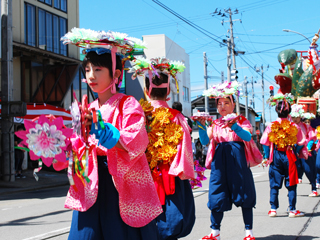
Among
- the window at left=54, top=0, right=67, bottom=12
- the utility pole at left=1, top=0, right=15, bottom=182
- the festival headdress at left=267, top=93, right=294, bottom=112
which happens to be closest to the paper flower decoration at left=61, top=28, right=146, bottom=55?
the festival headdress at left=267, top=93, right=294, bottom=112

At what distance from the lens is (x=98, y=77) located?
2.79 meters

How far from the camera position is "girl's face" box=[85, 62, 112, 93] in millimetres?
2787

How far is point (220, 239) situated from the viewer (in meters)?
5.50

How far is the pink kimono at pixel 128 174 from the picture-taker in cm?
253

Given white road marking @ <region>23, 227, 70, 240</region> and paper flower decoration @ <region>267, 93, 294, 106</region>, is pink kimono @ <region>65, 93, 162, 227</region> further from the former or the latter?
paper flower decoration @ <region>267, 93, 294, 106</region>

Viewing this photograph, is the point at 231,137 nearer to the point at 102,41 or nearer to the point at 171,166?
the point at 171,166

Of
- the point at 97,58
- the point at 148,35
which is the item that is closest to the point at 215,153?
the point at 97,58

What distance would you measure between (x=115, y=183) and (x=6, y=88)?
41.4 ft

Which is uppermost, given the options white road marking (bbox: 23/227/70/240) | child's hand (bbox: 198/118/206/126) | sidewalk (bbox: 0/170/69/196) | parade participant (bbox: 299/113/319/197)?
child's hand (bbox: 198/118/206/126)

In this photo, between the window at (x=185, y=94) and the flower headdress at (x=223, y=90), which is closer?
the flower headdress at (x=223, y=90)

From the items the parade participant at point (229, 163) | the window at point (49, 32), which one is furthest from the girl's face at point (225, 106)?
the window at point (49, 32)

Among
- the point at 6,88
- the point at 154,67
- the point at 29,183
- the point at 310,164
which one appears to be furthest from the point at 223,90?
the point at 29,183

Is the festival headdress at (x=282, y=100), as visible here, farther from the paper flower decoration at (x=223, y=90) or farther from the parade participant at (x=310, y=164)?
the paper flower decoration at (x=223, y=90)

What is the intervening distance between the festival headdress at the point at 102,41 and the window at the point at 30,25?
1687 cm
